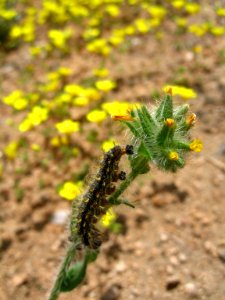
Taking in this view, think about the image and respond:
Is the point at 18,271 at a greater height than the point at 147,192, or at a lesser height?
lesser

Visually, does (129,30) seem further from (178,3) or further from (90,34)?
(178,3)

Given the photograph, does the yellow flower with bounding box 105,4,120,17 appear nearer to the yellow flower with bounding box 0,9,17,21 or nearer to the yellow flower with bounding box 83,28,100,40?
the yellow flower with bounding box 83,28,100,40

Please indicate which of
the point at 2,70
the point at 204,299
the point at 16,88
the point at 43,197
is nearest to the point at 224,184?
the point at 204,299

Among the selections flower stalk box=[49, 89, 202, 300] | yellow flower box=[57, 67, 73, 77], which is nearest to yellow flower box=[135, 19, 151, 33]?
yellow flower box=[57, 67, 73, 77]

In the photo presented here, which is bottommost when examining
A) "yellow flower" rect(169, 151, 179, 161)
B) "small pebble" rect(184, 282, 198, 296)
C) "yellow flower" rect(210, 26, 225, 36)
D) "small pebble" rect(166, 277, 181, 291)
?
"small pebble" rect(166, 277, 181, 291)

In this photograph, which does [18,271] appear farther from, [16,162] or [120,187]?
[120,187]

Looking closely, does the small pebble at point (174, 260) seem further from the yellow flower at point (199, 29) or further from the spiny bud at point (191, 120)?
the yellow flower at point (199, 29)
